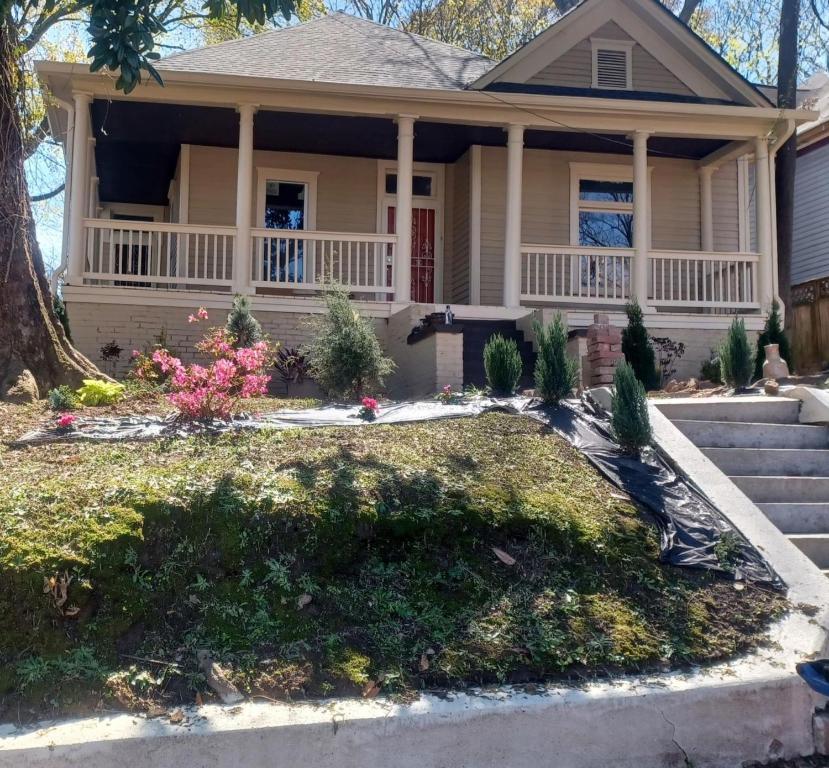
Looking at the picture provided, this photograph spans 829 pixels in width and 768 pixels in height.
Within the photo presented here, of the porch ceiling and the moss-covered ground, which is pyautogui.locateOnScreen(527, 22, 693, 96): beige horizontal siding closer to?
the porch ceiling

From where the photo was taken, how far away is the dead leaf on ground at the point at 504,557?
4.20 meters

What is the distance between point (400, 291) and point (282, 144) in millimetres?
3655

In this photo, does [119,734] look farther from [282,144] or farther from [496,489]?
[282,144]

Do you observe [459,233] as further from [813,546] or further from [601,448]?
[813,546]

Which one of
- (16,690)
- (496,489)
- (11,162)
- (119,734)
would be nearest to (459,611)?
(496,489)

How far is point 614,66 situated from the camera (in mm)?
13305

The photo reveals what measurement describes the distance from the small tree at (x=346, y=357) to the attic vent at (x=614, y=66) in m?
7.70

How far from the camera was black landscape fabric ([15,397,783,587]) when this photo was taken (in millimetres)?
4512

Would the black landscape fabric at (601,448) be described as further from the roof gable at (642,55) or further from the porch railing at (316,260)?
the roof gable at (642,55)

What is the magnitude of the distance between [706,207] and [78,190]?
10.0 meters

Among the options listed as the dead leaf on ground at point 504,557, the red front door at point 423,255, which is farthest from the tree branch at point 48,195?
the dead leaf on ground at point 504,557

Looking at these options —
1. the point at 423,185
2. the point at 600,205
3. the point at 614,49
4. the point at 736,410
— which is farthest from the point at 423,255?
the point at 736,410

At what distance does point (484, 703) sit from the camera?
3285mm

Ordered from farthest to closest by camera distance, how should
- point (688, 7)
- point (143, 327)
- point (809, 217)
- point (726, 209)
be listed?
point (688, 7), point (809, 217), point (726, 209), point (143, 327)
